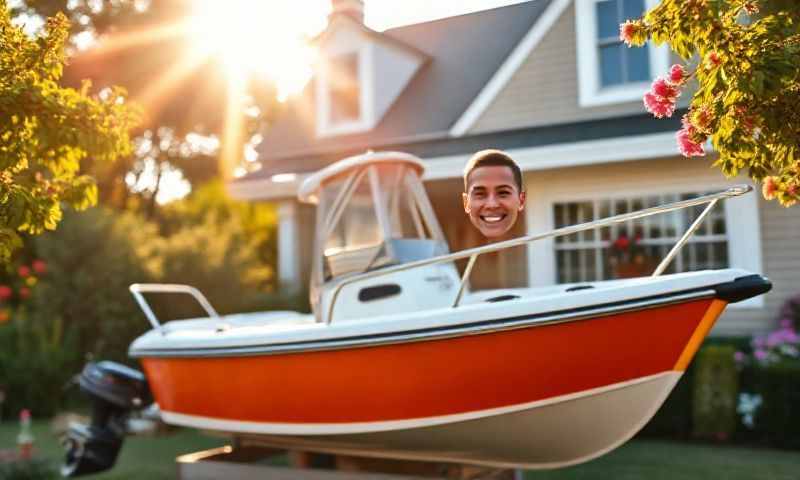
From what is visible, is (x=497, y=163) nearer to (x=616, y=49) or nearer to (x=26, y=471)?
(x=26, y=471)

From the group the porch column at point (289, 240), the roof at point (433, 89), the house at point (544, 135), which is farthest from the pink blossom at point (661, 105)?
the porch column at point (289, 240)

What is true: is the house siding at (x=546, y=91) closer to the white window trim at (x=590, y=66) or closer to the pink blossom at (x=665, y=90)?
the white window trim at (x=590, y=66)

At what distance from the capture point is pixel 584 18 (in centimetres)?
916

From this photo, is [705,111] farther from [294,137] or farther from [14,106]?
[294,137]

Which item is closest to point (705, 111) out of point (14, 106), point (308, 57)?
point (14, 106)

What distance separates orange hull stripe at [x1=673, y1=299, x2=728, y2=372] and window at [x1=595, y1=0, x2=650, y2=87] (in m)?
5.65

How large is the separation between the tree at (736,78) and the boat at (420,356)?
0.74ft

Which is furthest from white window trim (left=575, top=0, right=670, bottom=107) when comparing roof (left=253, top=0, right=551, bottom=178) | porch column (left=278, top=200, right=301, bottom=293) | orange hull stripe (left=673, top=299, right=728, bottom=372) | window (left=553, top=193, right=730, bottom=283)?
orange hull stripe (left=673, top=299, right=728, bottom=372)

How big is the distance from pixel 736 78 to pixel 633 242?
20.1ft

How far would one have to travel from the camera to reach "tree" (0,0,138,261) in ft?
11.2

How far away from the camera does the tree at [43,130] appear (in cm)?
341

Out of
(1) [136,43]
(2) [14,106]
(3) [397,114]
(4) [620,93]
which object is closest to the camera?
(2) [14,106]

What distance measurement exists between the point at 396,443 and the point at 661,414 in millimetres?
3613

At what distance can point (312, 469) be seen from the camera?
5.27 meters
